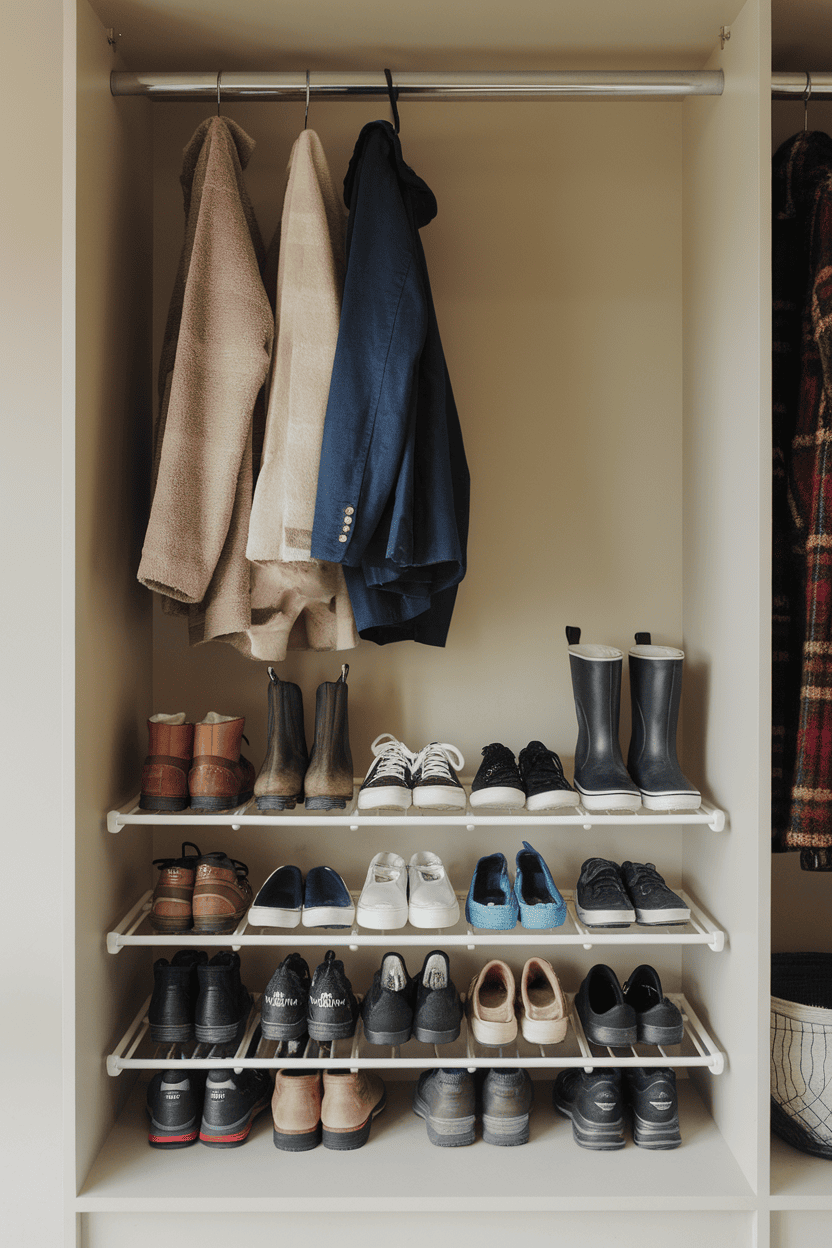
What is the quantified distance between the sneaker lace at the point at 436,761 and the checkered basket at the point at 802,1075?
2.36 ft

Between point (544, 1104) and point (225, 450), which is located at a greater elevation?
point (225, 450)

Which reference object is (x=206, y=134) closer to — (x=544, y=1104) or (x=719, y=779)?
(x=719, y=779)

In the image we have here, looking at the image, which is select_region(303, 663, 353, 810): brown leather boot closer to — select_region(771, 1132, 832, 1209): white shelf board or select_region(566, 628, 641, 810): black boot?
select_region(566, 628, 641, 810): black boot

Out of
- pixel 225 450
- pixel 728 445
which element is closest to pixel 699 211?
pixel 728 445

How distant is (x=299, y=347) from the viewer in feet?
4.79

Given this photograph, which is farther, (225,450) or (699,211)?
(699,211)

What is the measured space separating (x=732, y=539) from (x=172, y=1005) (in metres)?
1.35

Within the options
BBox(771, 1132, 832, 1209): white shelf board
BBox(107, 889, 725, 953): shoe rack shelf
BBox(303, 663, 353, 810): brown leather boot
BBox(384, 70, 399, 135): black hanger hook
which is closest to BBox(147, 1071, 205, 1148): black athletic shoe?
BBox(107, 889, 725, 953): shoe rack shelf

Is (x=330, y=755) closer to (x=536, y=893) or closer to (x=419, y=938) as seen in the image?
(x=419, y=938)

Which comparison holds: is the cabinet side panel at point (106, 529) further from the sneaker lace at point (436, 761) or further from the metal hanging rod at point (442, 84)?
the sneaker lace at point (436, 761)

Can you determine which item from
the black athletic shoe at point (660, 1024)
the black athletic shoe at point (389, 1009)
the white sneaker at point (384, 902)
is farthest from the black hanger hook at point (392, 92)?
the black athletic shoe at point (660, 1024)

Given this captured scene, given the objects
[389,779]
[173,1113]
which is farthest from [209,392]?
[173,1113]

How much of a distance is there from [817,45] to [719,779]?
1454mm

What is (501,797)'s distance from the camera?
1489 mm
